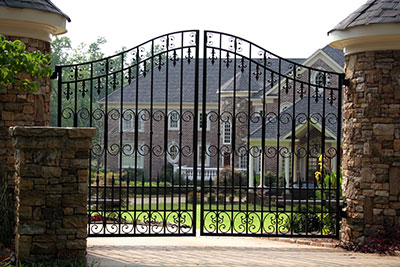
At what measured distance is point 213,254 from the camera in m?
7.74

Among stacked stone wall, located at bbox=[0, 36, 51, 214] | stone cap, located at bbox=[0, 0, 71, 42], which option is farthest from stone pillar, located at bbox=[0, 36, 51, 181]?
stone cap, located at bbox=[0, 0, 71, 42]

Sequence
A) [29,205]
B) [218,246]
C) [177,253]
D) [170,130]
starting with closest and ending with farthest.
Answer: [29,205] → [177,253] → [218,246] → [170,130]

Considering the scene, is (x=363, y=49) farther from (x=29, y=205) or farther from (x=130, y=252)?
(x=29, y=205)

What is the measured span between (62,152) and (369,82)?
4.40 metres

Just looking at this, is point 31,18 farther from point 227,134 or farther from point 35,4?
point 227,134

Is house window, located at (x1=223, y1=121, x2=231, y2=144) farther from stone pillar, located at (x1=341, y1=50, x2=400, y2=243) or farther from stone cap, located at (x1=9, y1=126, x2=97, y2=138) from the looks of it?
stone cap, located at (x1=9, y1=126, x2=97, y2=138)

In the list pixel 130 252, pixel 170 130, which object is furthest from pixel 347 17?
pixel 170 130

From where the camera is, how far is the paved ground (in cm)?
725

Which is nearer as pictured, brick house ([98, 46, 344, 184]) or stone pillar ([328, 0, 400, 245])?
stone pillar ([328, 0, 400, 245])

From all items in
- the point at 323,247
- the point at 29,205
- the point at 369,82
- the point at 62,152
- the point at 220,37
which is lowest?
the point at 323,247

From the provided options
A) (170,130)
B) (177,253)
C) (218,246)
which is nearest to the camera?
(177,253)

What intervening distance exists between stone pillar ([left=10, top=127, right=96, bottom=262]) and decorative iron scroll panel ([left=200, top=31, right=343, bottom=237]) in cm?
189

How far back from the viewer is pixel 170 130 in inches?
1238

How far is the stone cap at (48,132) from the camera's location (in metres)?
6.44
